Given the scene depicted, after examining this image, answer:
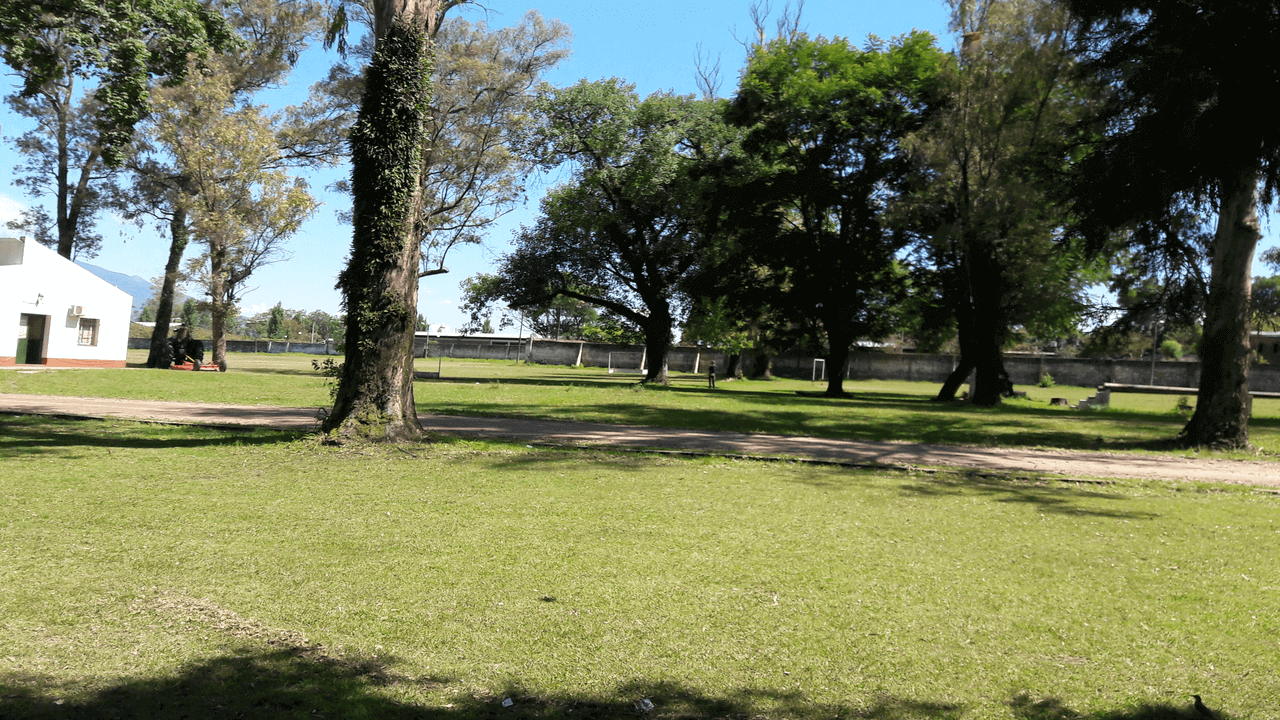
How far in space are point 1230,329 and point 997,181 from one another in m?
8.74

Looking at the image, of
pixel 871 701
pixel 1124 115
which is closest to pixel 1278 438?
pixel 1124 115

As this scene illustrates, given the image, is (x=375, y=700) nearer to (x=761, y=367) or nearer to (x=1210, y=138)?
(x=1210, y=138)

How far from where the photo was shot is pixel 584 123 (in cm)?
3825

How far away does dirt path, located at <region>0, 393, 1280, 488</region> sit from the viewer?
12484 mm

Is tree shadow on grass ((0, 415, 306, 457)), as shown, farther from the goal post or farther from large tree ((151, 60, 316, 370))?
the goal post

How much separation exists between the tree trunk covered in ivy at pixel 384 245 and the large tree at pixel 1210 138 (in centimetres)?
1358

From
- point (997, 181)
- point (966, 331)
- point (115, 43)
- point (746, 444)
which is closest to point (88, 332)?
point (115, 43)

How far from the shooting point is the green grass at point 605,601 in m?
3.81

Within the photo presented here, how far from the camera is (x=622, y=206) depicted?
126ft

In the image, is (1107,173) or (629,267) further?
(629,267)

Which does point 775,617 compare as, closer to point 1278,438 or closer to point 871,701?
point 871,701

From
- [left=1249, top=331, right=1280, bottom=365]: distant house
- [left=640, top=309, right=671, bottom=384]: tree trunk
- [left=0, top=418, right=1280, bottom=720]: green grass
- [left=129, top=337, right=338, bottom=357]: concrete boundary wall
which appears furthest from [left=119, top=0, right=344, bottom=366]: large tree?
[left=1249, top=331, right=1280, bottom=365]: distant house

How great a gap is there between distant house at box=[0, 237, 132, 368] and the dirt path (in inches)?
737

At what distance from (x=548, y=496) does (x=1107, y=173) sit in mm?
14858
